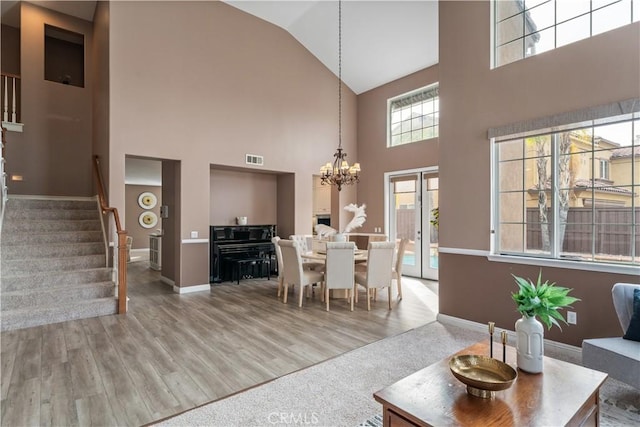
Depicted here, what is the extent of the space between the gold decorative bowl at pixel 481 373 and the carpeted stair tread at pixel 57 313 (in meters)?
4.46

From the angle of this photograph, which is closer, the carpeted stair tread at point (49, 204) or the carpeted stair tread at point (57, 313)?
the carpeted stair tread at point (57, 313)

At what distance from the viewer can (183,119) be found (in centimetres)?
559

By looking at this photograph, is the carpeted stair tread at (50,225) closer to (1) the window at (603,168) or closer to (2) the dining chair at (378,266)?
(2) the dining chair at (378,266)

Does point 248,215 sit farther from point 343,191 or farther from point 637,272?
point 637,272

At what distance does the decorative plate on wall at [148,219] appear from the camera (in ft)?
37.7

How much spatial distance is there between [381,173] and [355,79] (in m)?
2.39

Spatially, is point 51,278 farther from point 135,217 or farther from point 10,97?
point 135,217

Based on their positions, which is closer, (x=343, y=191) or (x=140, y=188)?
(x=343, y=191)

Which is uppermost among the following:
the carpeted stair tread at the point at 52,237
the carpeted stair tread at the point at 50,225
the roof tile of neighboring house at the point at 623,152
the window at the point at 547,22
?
the window at the point at 547,22

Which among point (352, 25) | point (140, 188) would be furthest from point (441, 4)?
point (140, 188)

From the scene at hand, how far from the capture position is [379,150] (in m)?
7.61

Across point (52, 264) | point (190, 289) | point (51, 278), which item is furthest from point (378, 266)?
point (52, 264)

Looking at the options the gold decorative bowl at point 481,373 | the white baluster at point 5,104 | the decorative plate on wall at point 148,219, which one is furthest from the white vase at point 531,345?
the decorative plate on wall at point 148,219

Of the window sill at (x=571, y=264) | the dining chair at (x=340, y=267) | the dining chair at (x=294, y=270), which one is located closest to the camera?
the window sill at (x=571, y=264)
